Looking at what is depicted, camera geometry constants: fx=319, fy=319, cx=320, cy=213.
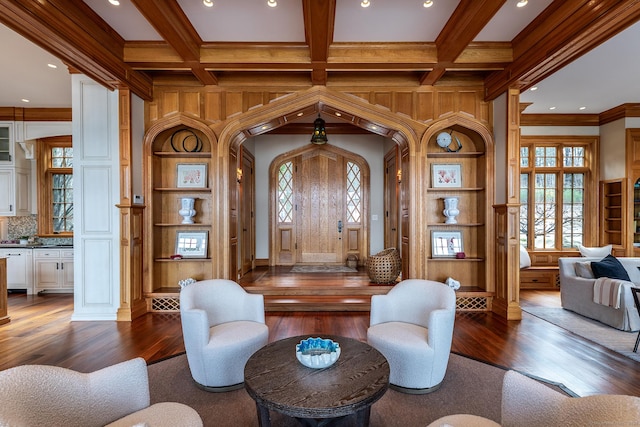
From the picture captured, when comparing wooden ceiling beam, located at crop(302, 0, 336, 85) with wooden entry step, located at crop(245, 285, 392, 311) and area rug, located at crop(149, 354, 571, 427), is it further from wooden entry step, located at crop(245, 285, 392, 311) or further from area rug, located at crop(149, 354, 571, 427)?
area rug, located at crop(149, 354, 571, 427)

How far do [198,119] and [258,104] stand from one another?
0.85 metres

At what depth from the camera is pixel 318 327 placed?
3824 millimetres

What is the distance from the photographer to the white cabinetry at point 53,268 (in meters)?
5.57

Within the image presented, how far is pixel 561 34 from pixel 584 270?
3.12 m

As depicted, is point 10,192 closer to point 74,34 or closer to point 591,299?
Result: point 74,34

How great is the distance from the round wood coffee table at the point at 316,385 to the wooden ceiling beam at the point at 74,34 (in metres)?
3.20

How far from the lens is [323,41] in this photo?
10.8 ft

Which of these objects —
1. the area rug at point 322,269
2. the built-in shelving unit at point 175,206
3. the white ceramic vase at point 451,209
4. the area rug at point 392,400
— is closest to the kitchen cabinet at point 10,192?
the built-in shelving unit at point 175,206

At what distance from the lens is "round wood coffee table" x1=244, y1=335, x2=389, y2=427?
1479 mm

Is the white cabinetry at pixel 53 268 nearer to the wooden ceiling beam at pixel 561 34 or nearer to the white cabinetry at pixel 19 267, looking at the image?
the white cabinetry at pixel 19 267

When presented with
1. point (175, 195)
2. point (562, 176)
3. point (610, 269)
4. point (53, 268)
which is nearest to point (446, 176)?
point (610, 269)

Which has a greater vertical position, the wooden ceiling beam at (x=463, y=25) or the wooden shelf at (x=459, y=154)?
the wooden ceiling beam at (x=463, y=25)

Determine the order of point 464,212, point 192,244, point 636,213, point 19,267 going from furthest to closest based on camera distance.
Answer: point 636,213 → point 19,267 → point 464,212 → point 192,244

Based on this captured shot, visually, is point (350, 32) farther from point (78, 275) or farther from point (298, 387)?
point (78, 275)
